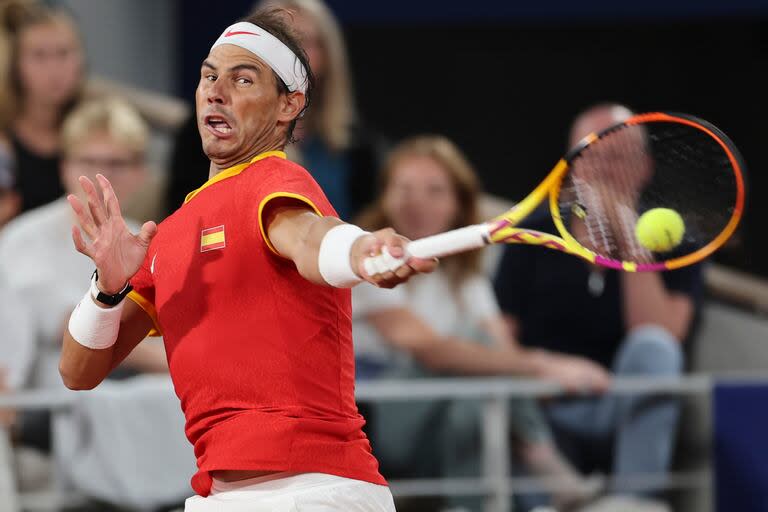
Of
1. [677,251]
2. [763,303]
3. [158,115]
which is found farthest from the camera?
[158,115]

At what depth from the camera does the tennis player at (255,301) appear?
2.25 meters

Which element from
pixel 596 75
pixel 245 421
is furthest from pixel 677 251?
pixel 596 75

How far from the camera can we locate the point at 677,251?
246 centimetres

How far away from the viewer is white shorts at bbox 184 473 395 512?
2.27 meters

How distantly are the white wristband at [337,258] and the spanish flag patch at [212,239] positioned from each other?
252mm

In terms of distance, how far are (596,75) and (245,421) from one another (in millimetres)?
5828

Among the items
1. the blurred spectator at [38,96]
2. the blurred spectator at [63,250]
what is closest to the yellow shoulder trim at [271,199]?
the blurred spectator at [63,250]

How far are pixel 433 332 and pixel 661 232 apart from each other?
Result: 7.36 feet

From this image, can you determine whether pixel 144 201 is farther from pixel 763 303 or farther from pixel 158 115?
pixel 763 303

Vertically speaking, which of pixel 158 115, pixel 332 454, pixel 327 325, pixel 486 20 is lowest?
pixel 332 454

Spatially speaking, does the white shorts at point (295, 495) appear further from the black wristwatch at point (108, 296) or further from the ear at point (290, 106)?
the ear at point (290, 106)

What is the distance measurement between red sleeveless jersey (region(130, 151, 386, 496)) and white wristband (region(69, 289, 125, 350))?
20 centimetres

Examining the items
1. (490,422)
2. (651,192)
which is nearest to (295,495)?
(651,192)

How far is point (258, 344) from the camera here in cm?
226
